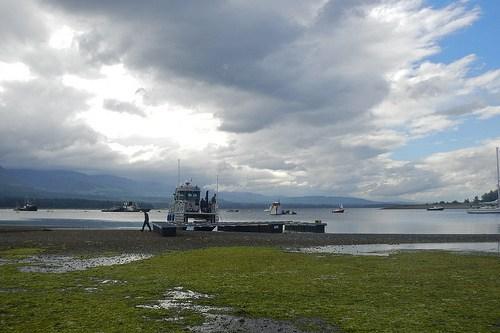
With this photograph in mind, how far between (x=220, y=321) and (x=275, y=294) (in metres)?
4.32

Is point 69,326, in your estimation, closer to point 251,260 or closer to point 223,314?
point 223,314

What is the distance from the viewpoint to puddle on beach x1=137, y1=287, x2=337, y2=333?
39.9 ft

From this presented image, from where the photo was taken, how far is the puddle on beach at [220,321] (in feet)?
39.9

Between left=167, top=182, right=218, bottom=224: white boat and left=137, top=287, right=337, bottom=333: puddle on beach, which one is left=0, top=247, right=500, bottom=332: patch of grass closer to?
left=137, top=287, right=337, bottom=333: puddle on beach

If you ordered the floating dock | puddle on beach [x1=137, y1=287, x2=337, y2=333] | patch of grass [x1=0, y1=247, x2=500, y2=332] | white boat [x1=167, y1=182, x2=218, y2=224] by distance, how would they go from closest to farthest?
puddle on beach [x1=137, y1=287, x2=337, y2=333] < patch of grass [x1=0, y1=247, x2=500, y2=332] < the floating dock < white boat [x1=167, y1=182, x2=218, y2=224]

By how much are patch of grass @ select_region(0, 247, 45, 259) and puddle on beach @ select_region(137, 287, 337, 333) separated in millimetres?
18830

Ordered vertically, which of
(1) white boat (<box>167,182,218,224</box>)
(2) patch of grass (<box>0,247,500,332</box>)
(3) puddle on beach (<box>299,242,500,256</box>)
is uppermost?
(1) white boat (<box>167,182,218,224</box>)

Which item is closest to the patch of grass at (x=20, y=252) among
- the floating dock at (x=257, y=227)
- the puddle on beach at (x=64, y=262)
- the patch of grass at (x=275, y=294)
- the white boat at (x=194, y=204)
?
the puddle on beach at (x=64, y=262)

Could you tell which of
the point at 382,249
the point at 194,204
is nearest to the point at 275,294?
the point at 382,249

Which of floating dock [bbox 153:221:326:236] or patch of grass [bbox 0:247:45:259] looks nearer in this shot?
patch of grass [bbox 0:247:45:259]

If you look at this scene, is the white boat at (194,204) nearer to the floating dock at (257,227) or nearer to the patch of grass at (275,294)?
the floating dock at (257,227)

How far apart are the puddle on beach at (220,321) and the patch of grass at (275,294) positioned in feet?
1.26

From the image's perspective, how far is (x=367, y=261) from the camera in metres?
28.4

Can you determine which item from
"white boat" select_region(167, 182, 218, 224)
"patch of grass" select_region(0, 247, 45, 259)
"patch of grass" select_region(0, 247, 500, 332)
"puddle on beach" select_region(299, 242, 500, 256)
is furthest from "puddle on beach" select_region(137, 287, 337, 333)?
"white boat" select_region(167, 182, 218, 224)
